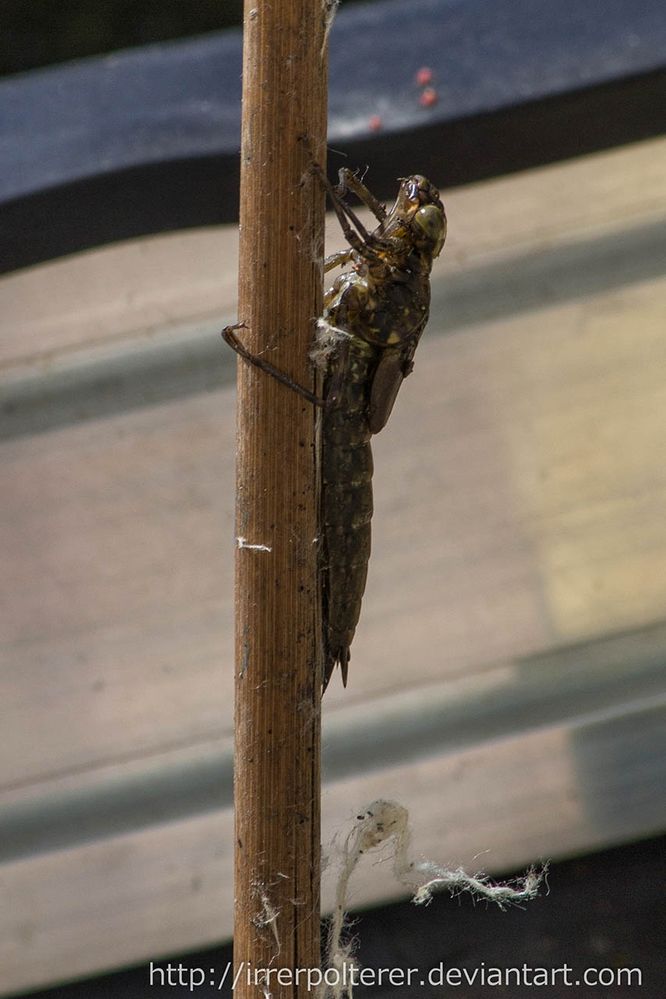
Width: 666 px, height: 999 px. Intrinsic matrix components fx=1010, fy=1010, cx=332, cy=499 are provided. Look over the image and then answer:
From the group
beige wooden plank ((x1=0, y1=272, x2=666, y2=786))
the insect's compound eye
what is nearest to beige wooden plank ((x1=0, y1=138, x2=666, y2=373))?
beige wooden plank ((x1=0, y1=272, x2=666, y2=786))

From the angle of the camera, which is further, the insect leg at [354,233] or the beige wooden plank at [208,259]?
the beige wooden plank at [208,259]

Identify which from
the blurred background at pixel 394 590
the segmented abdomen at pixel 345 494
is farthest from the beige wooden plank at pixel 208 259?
the segmented abdomen at pixel 345 494

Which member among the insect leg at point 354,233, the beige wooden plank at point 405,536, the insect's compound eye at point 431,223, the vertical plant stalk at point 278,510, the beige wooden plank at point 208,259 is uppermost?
the beige wooden plank at point 208,259

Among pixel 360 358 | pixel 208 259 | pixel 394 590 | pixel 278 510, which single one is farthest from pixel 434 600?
pixel 278 510

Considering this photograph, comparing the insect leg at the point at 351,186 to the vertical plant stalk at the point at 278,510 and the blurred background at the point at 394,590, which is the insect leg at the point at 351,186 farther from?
the blurred background at the point at 394,590

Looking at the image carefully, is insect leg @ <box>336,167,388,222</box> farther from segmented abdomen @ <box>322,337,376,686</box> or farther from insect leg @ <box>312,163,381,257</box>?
segmented abdomen @ <box>322,337,376,686</box>

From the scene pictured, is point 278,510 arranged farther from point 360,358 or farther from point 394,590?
point 394,590
